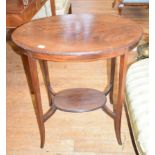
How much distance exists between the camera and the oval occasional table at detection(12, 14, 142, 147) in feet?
3.88

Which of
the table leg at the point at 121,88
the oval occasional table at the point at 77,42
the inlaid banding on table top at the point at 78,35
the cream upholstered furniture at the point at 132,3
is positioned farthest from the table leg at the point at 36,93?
the cream upholstered furniture at the point at 132,3

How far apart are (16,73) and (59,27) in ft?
3.98

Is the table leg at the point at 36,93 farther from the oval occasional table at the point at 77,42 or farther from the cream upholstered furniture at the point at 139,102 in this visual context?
the cream upholstered furniture at the point at 139,102

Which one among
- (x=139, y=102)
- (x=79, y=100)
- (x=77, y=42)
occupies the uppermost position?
(x=77, y=42)

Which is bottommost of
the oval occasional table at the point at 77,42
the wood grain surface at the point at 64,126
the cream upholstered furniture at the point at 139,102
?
the wood grain surface at the point at 64,126

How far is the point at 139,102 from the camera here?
50.4 inches

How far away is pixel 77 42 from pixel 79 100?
0.57 metres

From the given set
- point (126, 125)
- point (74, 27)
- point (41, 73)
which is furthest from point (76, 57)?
point (41, 73)

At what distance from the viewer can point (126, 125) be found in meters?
1.79

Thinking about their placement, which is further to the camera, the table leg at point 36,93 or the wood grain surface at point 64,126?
the wood grain surface at point 64,126

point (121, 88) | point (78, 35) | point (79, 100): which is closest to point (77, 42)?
point (78, 35)

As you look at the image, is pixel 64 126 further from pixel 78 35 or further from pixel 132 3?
pixel 132 3

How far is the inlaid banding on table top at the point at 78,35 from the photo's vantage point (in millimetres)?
1183

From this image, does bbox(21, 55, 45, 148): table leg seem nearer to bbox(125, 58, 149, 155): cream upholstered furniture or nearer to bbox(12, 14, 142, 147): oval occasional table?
bbox(12, 14, 142, 147): oval occasional table
